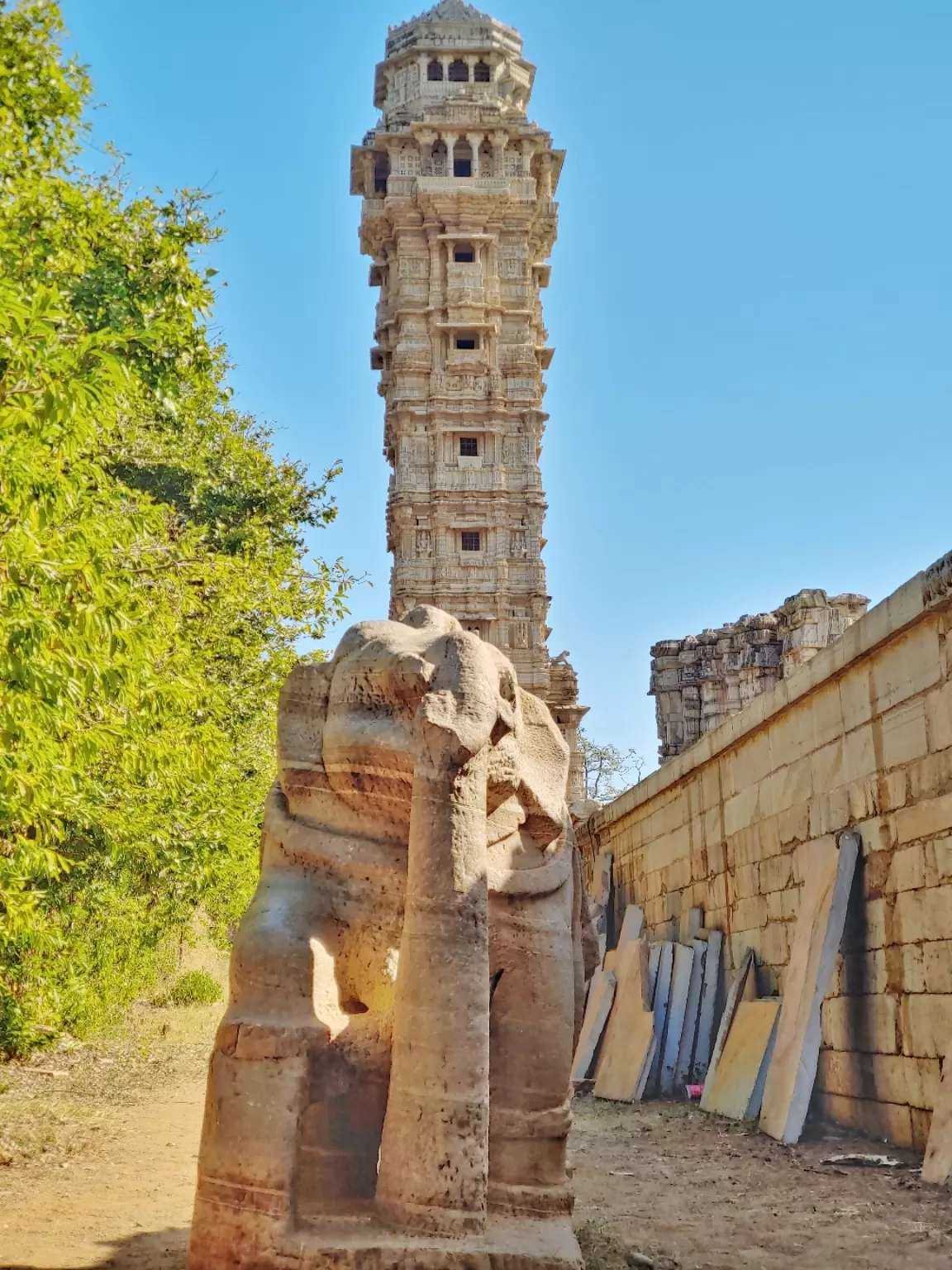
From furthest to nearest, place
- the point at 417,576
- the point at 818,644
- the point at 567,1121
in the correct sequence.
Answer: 1. the point at 417,576
2. the point at 818,644
3. the point at 567,1121

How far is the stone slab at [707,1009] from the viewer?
8.77 m

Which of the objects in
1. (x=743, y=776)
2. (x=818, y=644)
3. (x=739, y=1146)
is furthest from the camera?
(x=818, y=644)

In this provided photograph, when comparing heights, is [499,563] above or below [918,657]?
above

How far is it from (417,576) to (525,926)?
28844 mm

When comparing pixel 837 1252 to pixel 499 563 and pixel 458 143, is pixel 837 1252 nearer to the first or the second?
pixel 499 563

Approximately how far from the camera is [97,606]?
4555 mm

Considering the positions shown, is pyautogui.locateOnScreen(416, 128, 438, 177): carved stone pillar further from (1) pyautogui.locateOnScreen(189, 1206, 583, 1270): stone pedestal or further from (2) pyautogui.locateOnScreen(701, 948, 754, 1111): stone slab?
(1) pyautogui.locateOnScreen(189, 1206, 583, 1270): stone pedestal

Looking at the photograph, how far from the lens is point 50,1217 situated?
4.99m

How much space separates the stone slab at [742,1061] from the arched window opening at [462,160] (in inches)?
1263

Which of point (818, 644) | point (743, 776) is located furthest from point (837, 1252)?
point (818, 644)

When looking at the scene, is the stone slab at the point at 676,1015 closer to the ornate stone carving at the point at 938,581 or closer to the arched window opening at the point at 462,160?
the ornate stone carving at the point at 938,581

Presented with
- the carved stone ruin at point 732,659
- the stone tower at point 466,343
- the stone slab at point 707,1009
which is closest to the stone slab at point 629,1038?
the stone slab at point 707,1009

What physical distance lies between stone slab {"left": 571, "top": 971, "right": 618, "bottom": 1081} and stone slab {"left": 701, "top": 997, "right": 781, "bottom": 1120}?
2.16m

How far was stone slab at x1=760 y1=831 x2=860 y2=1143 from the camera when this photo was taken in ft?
20.9
